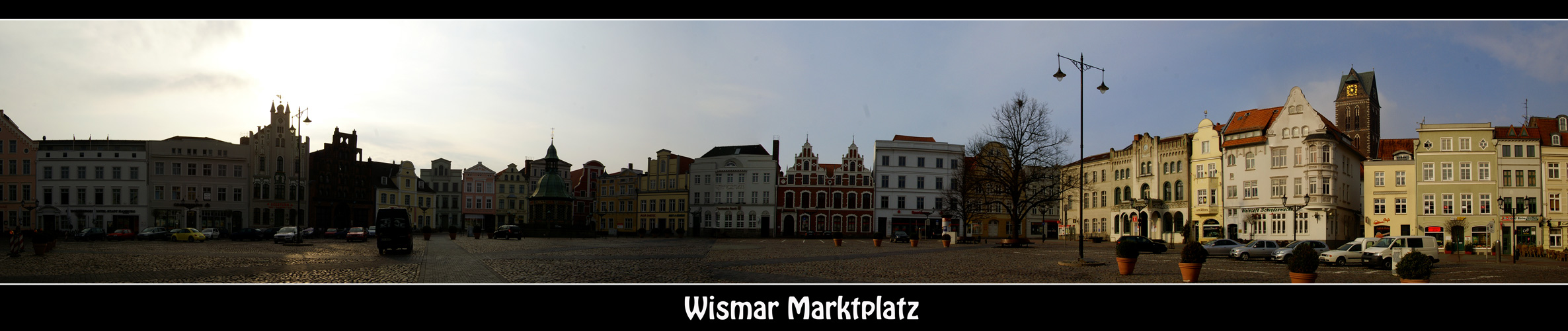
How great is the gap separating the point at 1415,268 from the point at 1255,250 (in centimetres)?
2034

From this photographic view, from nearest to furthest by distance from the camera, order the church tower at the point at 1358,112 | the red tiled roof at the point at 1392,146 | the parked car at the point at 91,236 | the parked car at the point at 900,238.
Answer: the parked car at the point at 91,236, the parked car at the point at 900,238, the red tiled roof at the point at 1392,146, the church tower at the point at 1358,112

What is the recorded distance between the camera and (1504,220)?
172ft

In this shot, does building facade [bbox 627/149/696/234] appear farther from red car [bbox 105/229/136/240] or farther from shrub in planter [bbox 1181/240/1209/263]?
shrub in planter [bbox 1181/240/1209/263]

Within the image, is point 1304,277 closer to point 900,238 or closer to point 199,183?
point 900,238

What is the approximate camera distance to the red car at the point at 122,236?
5447 cm

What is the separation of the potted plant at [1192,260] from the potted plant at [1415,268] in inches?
145

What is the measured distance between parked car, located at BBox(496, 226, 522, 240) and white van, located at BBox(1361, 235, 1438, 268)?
47146 millimetres

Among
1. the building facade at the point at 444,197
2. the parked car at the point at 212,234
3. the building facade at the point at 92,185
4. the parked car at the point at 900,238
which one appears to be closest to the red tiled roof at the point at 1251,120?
the parked car at the point at 900,238

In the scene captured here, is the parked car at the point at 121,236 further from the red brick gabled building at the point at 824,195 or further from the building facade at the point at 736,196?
the red brick gabled building at the point at 824,195
